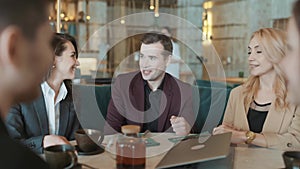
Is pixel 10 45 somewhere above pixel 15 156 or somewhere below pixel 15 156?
above

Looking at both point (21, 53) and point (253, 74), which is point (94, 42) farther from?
point (21, 53)

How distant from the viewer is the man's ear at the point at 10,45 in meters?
0.64

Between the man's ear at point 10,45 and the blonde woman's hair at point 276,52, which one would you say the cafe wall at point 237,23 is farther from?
the man's ear at point 10,45

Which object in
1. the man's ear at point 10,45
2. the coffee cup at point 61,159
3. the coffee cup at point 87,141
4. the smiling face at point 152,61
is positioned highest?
the man's ear at point 10,45

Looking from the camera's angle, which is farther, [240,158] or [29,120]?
[29,120]

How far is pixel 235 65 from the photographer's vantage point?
25.2ft

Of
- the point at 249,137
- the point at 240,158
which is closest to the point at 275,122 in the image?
the point at 249,137

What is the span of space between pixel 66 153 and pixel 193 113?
42.2 inches

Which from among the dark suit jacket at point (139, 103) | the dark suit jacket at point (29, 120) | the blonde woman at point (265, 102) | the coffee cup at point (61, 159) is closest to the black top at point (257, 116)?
the blonde woman at point (265, 102)

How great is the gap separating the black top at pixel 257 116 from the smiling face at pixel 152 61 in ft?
1.81

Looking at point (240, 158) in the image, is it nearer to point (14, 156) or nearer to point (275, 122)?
point (275, 122)

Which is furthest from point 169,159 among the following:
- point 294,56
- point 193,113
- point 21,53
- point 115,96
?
point 115,96

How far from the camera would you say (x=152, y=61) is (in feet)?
6.69

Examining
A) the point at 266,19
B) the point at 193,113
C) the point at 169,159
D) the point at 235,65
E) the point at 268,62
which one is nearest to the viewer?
the point at 169,159
